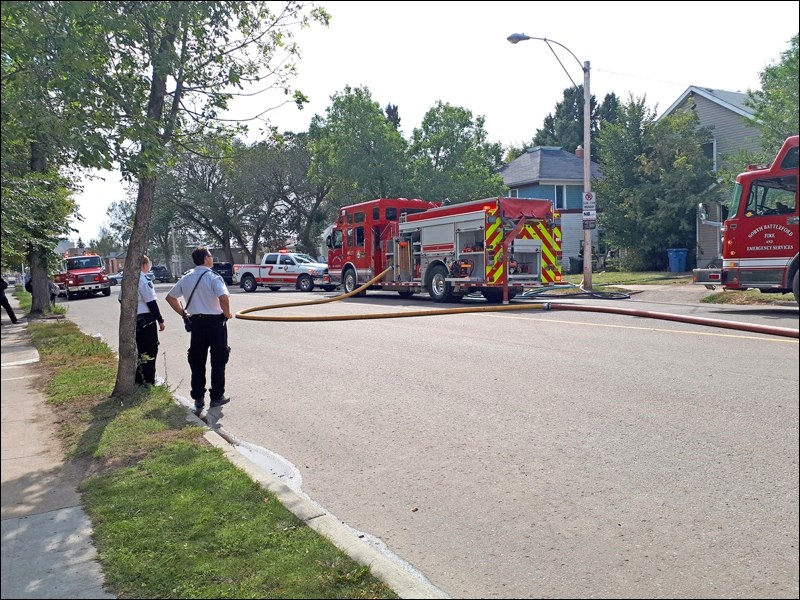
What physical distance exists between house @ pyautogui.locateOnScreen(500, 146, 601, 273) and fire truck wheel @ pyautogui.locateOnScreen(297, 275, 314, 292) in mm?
13114

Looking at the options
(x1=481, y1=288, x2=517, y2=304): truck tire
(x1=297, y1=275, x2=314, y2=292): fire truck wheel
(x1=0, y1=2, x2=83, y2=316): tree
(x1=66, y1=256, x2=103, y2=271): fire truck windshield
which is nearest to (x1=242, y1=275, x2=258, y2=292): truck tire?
(x1=481, y1=288, x2=517, y2=304): truck tire

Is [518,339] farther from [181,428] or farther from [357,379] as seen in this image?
[181,428]

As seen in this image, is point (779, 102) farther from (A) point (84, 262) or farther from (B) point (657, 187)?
(A) point (84, 262)

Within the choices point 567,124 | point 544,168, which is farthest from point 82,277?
point 567,124

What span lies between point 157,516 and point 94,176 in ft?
8.65

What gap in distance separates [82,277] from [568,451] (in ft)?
96.4

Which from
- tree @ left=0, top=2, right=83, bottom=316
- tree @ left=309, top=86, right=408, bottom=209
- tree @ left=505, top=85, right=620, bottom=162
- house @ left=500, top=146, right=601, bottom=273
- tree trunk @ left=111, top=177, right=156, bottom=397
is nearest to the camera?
tree @ left=0, top=2, right=83, bottom=316

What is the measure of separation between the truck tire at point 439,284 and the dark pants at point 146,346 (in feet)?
29.1

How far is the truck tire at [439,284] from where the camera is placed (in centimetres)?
1582

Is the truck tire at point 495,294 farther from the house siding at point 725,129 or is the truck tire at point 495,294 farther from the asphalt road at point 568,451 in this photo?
the house siding at point 725,129

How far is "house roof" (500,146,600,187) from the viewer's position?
35.0 meters

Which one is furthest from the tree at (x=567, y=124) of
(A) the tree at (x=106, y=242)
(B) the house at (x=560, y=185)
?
(A) the tree at (x=106, y=242)

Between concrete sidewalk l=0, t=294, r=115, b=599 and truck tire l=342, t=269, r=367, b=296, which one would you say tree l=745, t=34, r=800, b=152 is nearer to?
concrete sidewalk l=0, t=294, r=115, b=599

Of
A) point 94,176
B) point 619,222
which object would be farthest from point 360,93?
point 94,176
